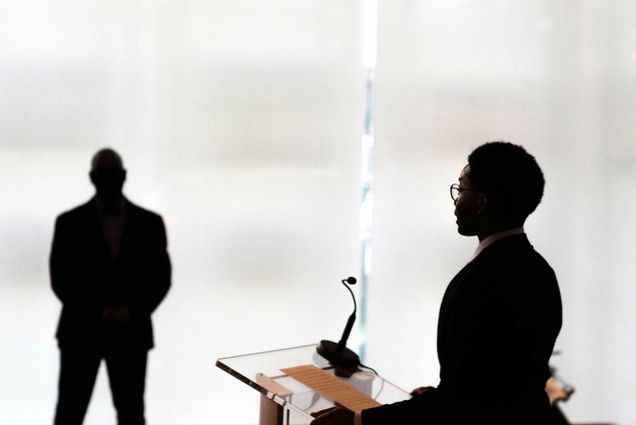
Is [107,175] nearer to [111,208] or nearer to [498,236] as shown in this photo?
[111,208]

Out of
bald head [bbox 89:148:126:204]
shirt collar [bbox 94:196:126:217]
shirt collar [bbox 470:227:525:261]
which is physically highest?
shirt collar [bbox 470:227:525:261]

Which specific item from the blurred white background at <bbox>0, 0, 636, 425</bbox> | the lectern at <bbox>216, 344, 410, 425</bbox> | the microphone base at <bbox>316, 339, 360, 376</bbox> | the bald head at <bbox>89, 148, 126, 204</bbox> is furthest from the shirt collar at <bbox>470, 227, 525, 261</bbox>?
the bald head at <bbox>89, 148, 126, 204</bbox>

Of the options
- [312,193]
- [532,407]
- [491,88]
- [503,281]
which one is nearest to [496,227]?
[503,281]

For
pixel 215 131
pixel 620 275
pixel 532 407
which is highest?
pixel 215 131

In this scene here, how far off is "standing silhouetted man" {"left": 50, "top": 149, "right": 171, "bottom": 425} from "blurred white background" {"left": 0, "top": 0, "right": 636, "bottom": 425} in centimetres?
7

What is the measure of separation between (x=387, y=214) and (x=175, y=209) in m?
1.12

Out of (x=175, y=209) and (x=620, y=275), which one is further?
(x=620, y=275)

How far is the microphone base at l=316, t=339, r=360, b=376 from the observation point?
2.65 metres

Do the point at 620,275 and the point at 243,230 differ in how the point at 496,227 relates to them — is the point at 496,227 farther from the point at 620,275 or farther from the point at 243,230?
the point at 620,275

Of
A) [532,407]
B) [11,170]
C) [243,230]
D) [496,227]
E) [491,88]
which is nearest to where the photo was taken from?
[532,407]

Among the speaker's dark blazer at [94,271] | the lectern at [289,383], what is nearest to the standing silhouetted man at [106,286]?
the speaker's dark blazer at [94,271]

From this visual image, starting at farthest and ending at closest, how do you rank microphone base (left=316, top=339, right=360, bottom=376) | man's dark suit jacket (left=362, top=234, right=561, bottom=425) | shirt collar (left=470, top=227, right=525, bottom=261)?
microphone base (left=316, top=339, right=360, bottom=376)
shirt collar (left=470, top=227, right=525, bottom=261)
man's dark suit jacket (left=362, top=234, right=561, bottom=425)

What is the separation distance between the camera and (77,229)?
12.5 feet

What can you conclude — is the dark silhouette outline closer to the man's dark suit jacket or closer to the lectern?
the man's dark suit jacket
